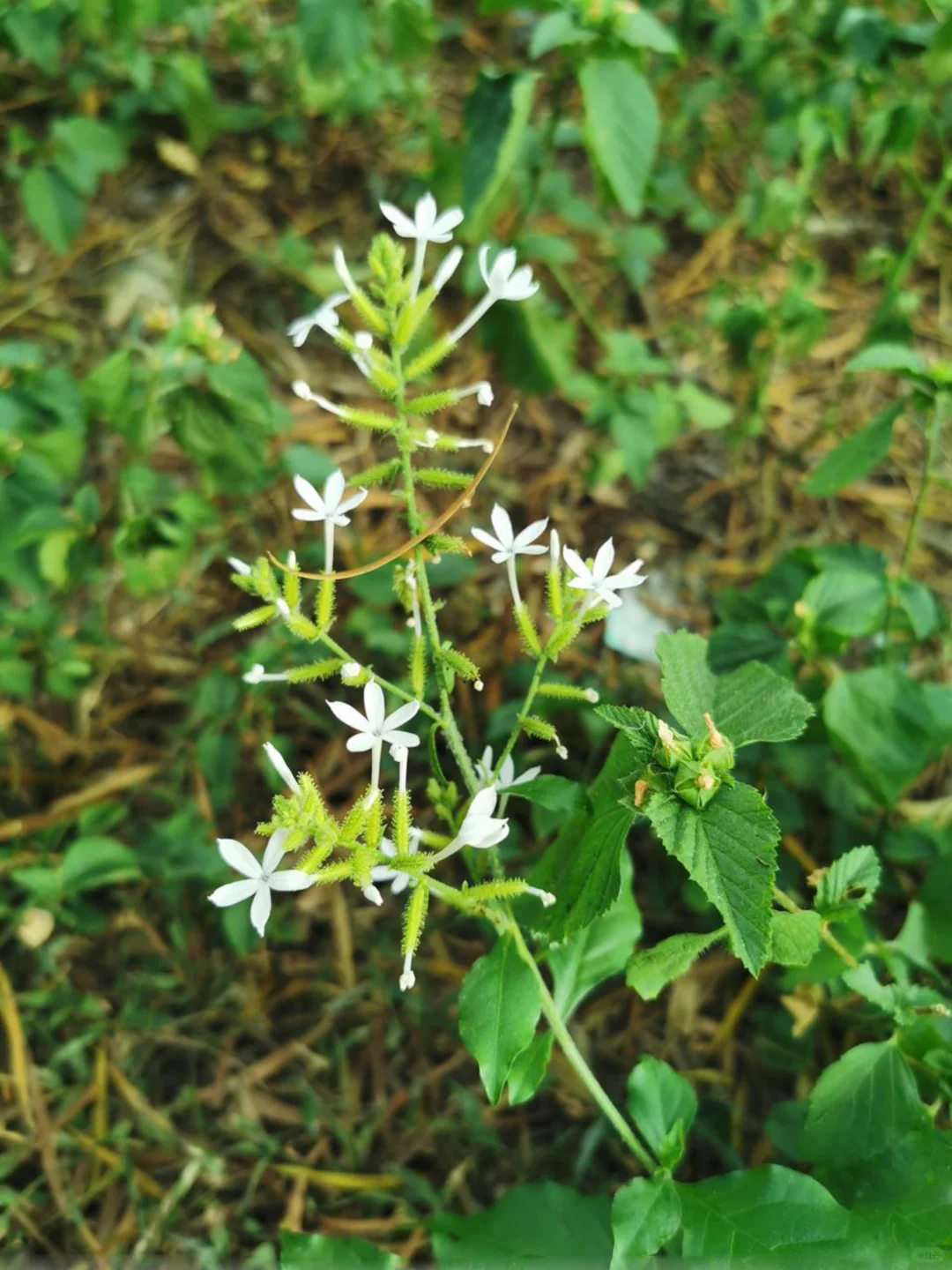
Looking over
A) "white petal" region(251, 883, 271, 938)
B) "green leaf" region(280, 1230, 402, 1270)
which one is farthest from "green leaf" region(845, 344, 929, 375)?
"green leaf" region(280, 1230, 402, 1270)

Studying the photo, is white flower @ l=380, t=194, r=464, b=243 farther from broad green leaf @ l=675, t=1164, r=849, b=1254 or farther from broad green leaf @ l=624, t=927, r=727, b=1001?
broad green leaf @ l=675, t=1164, r=849, b=1254

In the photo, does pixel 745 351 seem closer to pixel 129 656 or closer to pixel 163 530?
pixel 163 530

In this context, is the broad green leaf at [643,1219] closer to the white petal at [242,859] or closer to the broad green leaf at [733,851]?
the broad green leaf at [733,851]

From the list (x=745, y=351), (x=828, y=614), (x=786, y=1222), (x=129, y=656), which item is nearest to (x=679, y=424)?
(x=745, y=351)

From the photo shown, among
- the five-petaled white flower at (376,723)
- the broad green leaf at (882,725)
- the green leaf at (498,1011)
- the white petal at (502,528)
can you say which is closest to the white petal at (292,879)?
the five-petaled white flower at (376,723)

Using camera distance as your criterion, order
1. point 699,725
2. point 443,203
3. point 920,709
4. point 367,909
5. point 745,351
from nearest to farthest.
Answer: point 699,725, point 920,709, point 367,909, point 745,351, point 443,203

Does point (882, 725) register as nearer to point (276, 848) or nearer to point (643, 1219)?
point (643, 1219)

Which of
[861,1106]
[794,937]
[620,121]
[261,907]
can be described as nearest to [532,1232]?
[861,1106]
